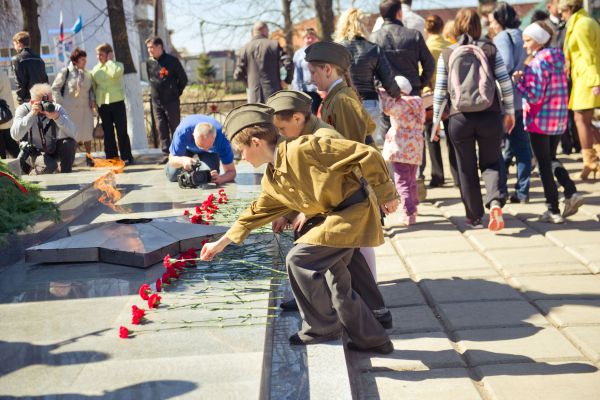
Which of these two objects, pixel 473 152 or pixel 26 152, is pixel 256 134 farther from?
pixel 26 152

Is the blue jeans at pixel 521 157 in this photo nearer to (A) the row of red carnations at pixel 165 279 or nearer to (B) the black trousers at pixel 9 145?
(A) the row of red carnations at pixel 165 279

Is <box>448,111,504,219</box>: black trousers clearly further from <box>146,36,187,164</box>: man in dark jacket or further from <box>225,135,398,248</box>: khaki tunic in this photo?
<box>146,36,187,164</box>: man in dark jacket

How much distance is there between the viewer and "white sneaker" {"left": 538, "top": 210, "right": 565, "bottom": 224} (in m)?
7.10

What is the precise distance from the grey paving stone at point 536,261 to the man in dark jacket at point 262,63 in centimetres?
610

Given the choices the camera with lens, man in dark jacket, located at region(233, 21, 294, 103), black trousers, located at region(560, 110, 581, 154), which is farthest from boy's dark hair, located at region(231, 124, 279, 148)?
man in dark jacket, located at region(233, 21, 294, 103)

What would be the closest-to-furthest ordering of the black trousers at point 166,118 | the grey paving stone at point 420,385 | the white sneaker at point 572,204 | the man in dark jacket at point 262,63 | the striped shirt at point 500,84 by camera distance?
the grey paving stone at point 420,385
the striped shirt at point 500,84
the white sneaker at point 572,204
the man in dark jacket at point 262,63
the black trousers at point 166,118

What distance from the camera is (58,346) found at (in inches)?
154

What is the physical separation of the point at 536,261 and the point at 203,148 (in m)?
3.83

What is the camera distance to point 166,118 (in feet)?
41.5

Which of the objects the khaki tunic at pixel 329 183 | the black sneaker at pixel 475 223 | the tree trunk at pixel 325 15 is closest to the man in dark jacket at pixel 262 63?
the black sneaker at pixel 475 223

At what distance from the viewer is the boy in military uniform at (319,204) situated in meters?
3.78

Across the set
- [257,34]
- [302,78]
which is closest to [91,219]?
[302,78]

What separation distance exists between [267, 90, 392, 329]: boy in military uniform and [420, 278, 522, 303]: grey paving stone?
2.21 feet

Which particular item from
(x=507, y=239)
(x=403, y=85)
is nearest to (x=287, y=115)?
(x=507, y=239)
